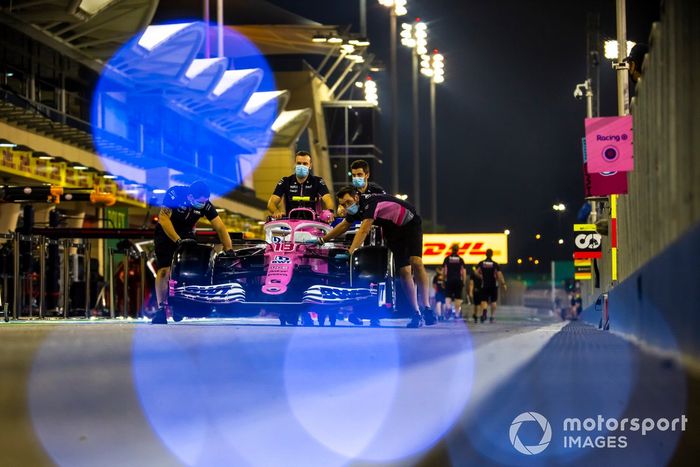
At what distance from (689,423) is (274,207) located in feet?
40.0

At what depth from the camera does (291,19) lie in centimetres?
8188

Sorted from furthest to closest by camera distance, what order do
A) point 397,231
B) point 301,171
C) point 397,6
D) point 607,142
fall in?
1. point 397,6
2. point 607,142
3. point 301,171
4. point 397,231

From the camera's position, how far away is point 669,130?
8406 millimetres

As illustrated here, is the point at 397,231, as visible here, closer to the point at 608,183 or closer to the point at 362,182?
the point at 362,182

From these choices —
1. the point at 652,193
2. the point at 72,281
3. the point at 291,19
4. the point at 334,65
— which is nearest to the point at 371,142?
the point at 334,65

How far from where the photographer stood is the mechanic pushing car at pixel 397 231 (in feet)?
50.7

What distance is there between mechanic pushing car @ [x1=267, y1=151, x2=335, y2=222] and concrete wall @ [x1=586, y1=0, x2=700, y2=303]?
19.4 feet

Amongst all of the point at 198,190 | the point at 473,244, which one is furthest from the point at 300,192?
the point at 473,244

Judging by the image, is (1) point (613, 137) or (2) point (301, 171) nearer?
(2) point (301, 171)

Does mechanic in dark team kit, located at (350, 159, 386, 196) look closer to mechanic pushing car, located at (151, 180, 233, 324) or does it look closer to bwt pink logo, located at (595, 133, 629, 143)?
mechanic pushing car, located at (151, 180, 233, 324)

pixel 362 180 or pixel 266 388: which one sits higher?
pixel 362 180
